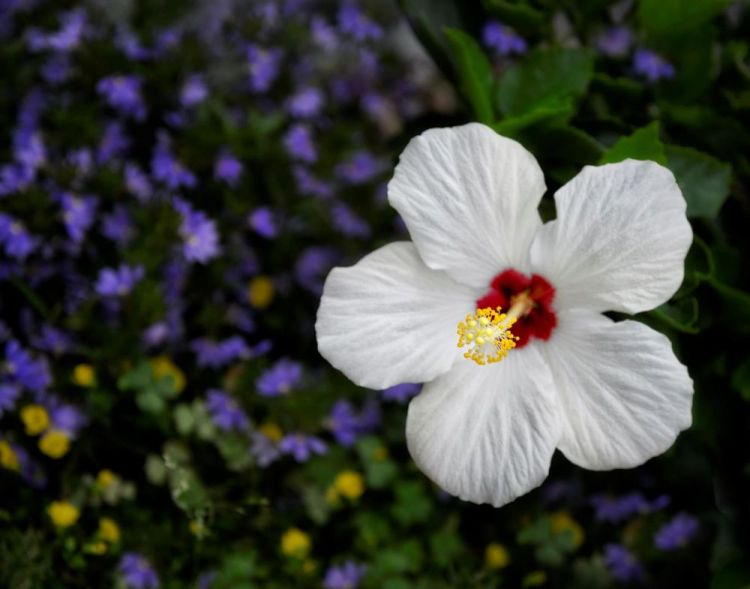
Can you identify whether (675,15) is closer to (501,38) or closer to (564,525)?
(501,38)

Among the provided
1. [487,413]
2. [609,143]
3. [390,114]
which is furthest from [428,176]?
[390,114]

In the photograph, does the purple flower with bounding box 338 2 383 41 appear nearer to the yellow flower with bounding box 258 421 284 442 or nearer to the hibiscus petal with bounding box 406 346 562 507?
the yellow flower with bounding box 258 421 284 442

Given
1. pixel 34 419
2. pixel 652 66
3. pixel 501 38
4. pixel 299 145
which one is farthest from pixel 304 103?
pixel 34 419

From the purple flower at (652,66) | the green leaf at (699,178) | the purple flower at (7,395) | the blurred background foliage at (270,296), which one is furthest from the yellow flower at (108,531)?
the purple flower at (652,66)

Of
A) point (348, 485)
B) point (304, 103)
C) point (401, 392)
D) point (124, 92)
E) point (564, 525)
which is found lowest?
point (564, 525)

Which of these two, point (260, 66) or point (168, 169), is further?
point (260, 66)

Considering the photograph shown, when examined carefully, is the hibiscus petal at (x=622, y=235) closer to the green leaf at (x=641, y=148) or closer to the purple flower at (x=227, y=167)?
the green leaf at (x=641, y=148)
